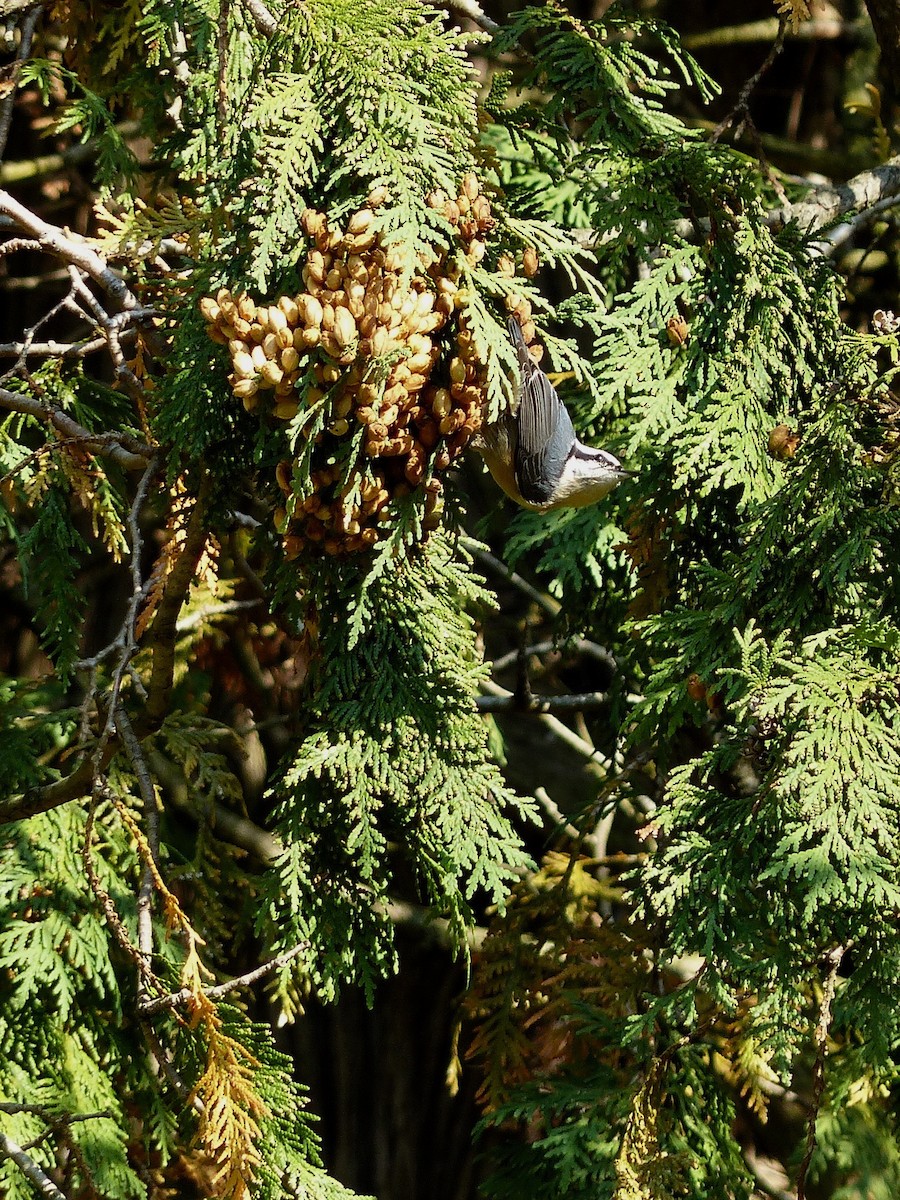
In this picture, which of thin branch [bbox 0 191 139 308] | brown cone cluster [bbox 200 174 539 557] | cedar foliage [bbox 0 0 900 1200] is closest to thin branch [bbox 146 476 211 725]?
cedar foliage [bbox 0 0 900 1200]

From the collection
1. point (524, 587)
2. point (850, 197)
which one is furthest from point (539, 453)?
point (524, 587)

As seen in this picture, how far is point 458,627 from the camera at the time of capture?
4.16 ft

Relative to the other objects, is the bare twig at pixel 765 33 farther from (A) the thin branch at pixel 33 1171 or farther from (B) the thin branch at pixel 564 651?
(A) the thin branch at pixel 33 1171

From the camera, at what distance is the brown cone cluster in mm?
938

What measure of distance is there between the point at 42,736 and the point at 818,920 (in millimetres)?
1214

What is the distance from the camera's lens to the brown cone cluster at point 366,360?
36.9 inches

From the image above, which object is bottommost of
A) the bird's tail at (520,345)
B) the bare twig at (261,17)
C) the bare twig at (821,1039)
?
the bare twig at (821,1039)

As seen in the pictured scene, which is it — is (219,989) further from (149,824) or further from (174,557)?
(174,557)

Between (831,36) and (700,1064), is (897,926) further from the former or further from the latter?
(831,36)

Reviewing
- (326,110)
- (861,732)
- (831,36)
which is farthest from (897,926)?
(831,36)

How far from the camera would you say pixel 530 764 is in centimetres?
268

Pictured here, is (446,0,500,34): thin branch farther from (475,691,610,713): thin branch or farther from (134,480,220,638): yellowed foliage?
(475,691,610,713): thin branch

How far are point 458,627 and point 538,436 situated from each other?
9.1 inches

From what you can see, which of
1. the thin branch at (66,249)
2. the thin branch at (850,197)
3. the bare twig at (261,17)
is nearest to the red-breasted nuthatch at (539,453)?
the bare twig at (261,17)
